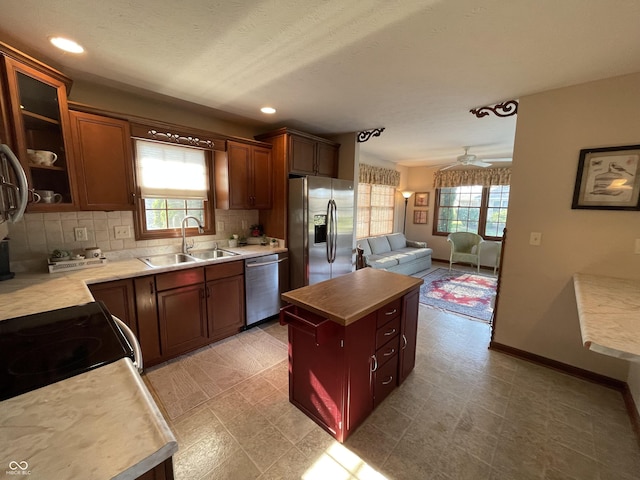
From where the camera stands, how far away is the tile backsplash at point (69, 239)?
2086mm

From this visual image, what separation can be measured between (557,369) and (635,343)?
5.88ft

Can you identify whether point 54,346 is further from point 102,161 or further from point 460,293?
point 460,293

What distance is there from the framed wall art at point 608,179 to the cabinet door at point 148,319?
3655mm

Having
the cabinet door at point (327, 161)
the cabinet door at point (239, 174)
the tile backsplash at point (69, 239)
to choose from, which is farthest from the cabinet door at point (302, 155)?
the tile backsplash at point (69, 239)

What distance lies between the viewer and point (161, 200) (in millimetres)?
2865

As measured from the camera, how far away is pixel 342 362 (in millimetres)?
1568

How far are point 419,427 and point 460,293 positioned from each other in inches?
122

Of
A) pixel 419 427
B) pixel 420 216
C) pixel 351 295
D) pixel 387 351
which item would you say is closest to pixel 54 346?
pixel 351 295

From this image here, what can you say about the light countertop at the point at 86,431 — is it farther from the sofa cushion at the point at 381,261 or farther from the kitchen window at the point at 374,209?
the kitchen window at the point at 374,209

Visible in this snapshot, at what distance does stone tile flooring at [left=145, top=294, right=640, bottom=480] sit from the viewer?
1507 millimetres

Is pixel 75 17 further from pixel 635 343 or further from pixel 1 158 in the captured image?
pixel 635 343

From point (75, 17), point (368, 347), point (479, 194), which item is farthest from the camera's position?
point (479, 194)

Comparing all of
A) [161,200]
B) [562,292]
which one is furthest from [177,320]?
[562,292]

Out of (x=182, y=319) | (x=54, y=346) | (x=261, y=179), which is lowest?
(x=182, y=319)
